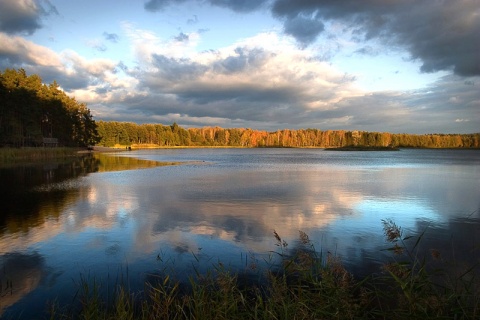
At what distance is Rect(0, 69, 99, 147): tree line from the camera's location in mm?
59375

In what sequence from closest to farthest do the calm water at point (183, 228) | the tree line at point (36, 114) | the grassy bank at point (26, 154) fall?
1. the calm water at point (183, 228)
2. the grassy bank at point (26, 154)
3. the tree line at point (36, 114)

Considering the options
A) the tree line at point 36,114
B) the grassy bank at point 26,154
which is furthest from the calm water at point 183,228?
the tree line at point 36,114

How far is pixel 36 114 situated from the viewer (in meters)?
66.6

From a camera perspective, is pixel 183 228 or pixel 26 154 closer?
pixel 183 228

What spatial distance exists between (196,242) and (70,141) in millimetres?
94338

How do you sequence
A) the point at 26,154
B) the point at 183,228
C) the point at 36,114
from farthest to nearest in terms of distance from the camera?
the point at 36,114
the point at 26,154
the point at 183,228

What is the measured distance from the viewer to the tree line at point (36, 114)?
59.4 m

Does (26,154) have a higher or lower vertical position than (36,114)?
lower

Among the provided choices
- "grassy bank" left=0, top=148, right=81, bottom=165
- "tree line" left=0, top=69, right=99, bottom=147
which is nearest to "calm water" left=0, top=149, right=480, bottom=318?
"grassy bank" left=0, top=148, right=81, bottom=165

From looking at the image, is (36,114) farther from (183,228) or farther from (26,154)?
(183,228)

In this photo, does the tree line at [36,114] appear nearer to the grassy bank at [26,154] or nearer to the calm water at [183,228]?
the grassy bank at [26,154]

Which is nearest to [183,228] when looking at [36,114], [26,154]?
[26,154]

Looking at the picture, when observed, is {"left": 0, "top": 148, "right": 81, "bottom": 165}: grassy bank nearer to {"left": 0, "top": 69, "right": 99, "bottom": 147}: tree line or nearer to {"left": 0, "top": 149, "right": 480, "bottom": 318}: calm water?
{"left": 0, "top": 69, "right": 99, "bottom": 147}: tree line

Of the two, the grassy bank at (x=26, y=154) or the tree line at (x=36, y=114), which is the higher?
the tree line at (x=36, y=114)
